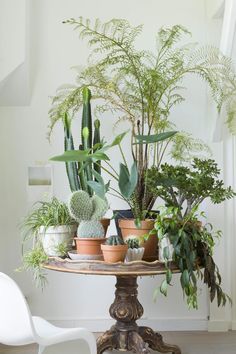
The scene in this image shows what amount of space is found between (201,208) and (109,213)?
2.41 ft

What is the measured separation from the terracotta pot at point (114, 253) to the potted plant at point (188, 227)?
0.76ft

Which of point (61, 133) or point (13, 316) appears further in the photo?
point (61, 133)

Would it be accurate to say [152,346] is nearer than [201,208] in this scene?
Yes

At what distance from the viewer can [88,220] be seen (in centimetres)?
313

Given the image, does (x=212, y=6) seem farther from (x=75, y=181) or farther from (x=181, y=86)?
(x=75, y=181)

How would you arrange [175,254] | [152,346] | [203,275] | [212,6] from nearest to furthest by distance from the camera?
[175,254]
[203,275]
[152,346]
[212,6]

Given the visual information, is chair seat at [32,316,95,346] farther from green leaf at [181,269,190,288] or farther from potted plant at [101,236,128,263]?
green leaf at [181,269,190,288]

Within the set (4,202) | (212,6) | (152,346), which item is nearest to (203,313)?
(152,346)

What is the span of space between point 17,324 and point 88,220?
94 centimetres

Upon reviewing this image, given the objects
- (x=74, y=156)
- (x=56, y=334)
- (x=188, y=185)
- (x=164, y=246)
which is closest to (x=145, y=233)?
(x=164, y=246)

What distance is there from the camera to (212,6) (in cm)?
393

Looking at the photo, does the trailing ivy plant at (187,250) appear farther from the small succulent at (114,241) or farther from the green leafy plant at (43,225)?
the green leafy plant at (43,225)

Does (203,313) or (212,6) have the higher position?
(212,6)

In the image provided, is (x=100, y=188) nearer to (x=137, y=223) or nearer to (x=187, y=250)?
(x=137, y=223)
